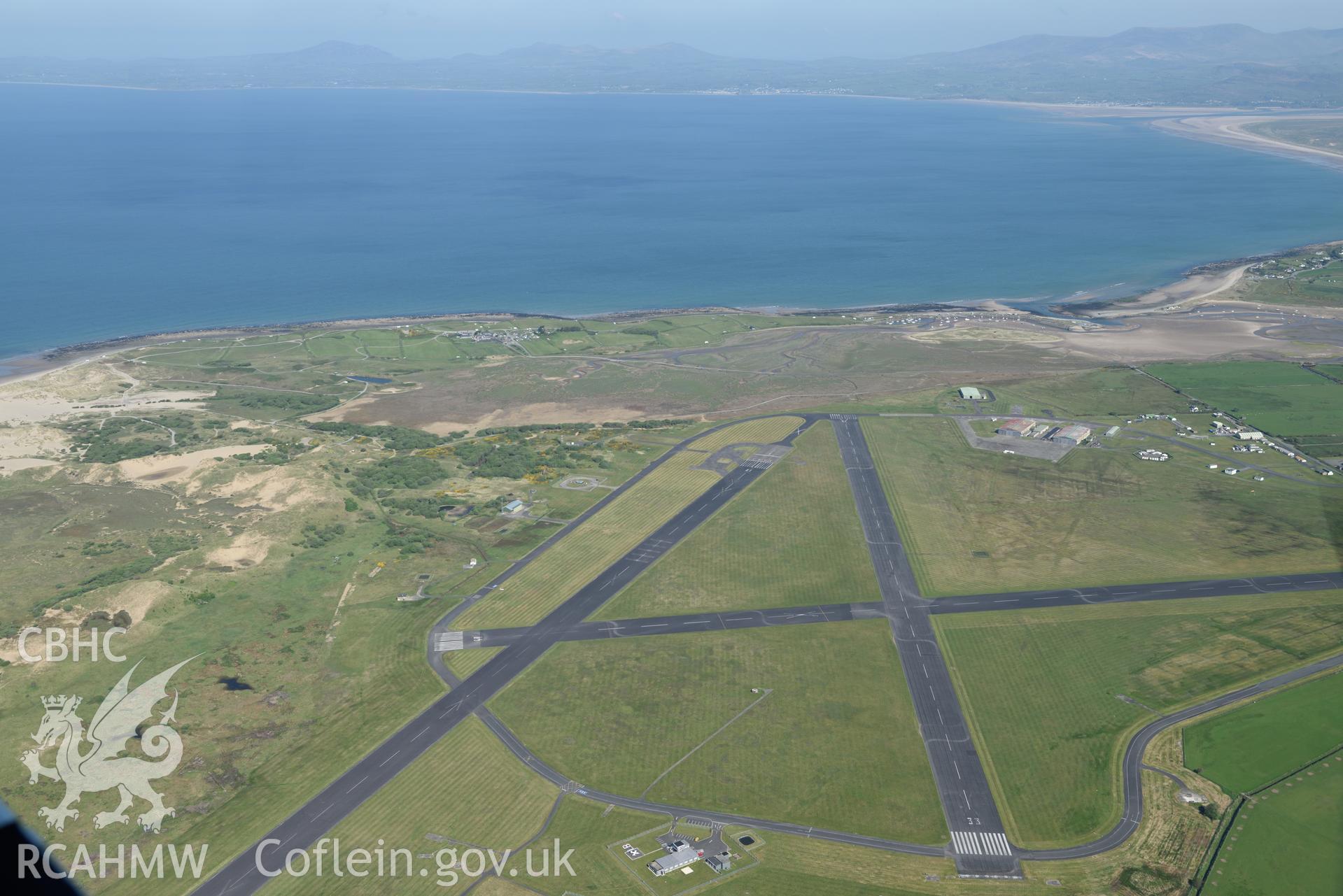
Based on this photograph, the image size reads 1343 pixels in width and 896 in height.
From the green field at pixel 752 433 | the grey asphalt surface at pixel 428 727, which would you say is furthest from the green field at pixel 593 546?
the green field at pixel 752 433

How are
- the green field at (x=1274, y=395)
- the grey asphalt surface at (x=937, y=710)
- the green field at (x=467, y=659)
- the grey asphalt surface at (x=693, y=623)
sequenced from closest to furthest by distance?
1. the grey asphalt surface at (x=937, y=710)
2. the green field at (x=467, y=659)
3. the grey asphalt surface at (x=693, y=623)
4. the green field at (x=1274, y=395)

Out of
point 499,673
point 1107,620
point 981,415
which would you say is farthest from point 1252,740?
point 981,415

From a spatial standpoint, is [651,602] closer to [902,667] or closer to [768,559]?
[768,559]

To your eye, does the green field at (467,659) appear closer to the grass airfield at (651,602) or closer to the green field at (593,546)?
the grass airfield at (651,602)

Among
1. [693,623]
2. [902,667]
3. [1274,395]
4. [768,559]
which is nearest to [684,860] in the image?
[693,623]

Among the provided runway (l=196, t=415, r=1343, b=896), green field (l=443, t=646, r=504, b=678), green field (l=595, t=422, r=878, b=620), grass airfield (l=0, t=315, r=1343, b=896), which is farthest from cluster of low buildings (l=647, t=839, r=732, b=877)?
green field (l=595, t=422, r=878, b=620)

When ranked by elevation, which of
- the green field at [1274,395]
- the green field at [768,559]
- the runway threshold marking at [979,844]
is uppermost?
the green field at [1274,395]

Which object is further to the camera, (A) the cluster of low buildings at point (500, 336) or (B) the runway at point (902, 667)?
(A) the cluster of low buildings at point (500, 336)

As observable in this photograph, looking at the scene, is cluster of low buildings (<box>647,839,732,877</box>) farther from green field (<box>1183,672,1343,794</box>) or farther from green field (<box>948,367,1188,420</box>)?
green field (<box>948,367,1188,420</box>)
